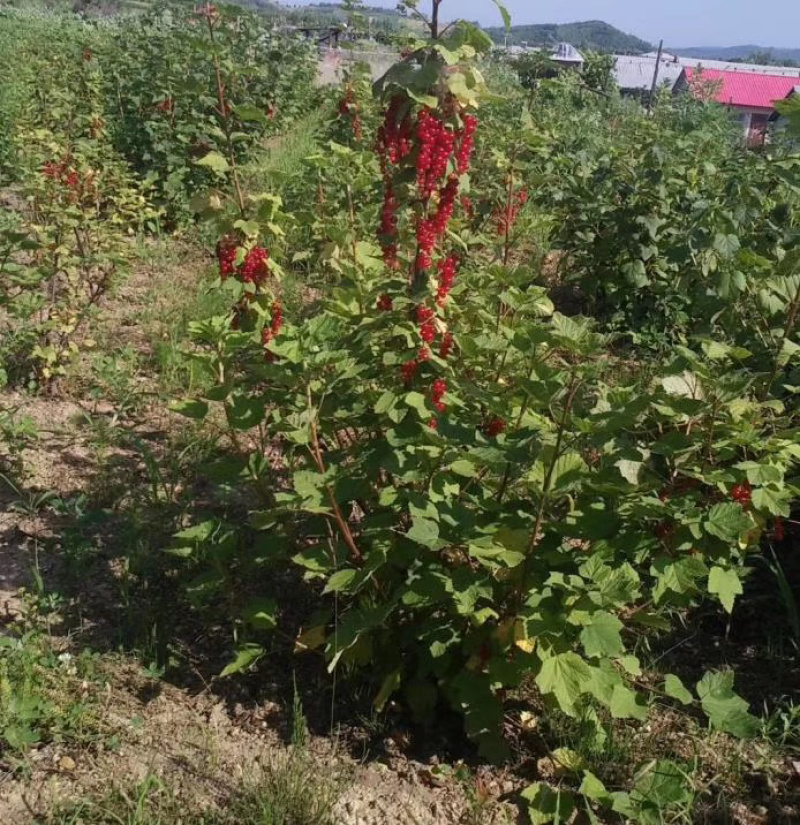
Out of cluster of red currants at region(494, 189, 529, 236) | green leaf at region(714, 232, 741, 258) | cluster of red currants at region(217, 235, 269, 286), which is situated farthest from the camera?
green leaf at region(714, 232, 741, 258)

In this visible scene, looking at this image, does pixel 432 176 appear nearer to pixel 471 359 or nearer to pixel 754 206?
pixel 471 359

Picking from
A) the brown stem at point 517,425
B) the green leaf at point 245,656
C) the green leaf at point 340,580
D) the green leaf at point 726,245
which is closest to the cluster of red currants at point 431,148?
the brown stem at point 517,425

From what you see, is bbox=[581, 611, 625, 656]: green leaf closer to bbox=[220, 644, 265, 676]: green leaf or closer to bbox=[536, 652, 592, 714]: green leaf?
bbox=[536, 652, 592, 714]: green leaf

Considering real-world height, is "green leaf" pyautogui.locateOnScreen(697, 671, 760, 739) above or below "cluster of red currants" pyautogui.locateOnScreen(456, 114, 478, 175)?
below

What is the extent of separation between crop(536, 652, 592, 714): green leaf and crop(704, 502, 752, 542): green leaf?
1.68 ft

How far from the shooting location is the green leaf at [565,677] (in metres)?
2.12

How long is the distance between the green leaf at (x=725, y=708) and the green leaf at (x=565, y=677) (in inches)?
15.5

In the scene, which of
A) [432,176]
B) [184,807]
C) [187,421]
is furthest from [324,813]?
[187,421]

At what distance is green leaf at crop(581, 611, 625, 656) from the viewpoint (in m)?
2.06

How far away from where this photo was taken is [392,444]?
7.61ft

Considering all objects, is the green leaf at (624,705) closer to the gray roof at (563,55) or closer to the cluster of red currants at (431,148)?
the cluster of red currants at (431,148)

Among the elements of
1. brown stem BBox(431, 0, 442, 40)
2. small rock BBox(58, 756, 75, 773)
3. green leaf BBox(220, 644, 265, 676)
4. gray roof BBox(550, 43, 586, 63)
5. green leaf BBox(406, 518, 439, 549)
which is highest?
gray roof BBox(550, 43, 586, 63)

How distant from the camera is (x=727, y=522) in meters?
2.11

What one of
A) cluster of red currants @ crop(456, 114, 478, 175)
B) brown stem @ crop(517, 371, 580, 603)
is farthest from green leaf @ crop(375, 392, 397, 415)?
cluster of red currants @ crop(456, 114, 478, 175)
